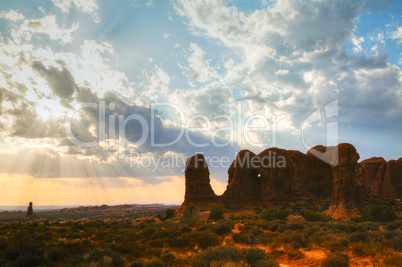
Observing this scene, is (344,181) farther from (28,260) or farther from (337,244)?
(28,260)

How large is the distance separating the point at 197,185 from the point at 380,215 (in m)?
36.4

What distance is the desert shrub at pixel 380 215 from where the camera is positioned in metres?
24.7

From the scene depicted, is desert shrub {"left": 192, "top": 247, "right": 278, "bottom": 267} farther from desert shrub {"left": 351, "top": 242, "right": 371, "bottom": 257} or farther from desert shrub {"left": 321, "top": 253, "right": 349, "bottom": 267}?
desert shrub {"left": 351, "top": 242, "right": 371, "bottom": 257}

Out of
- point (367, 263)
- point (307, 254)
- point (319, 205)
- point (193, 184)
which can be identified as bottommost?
point (319, 205)

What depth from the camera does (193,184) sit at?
53.7 metres

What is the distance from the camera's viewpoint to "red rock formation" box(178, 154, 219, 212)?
52.6 meters

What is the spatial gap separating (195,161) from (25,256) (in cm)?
4675

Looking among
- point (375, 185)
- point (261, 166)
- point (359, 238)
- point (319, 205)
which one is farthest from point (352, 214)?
point (375, 185)

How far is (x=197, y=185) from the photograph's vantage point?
176 feet

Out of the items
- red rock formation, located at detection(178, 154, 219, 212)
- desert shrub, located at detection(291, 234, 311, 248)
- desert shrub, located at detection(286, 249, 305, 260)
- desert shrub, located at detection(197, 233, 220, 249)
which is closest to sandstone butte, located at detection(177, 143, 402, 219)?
red rock formation, located at detection(178, 154, 219, 212)

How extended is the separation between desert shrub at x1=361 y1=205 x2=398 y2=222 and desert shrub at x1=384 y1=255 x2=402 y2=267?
74.1 feet

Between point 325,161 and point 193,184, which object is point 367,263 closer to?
point 193,184

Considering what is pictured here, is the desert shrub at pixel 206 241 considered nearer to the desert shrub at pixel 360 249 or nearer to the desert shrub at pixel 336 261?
the desert shrub at pixel 336 261

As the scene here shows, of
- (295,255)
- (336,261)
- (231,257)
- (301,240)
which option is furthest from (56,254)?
(301,240)
